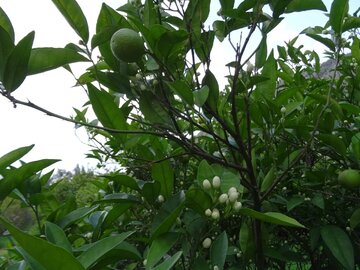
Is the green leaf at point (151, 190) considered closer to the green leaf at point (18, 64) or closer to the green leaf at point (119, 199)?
the green leaf at point (119, 199)

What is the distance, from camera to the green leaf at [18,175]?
2.83 ft

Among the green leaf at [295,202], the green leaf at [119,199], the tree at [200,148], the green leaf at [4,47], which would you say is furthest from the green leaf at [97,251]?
the green leaf at [295,202]

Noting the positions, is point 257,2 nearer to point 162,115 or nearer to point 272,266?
point 162,115

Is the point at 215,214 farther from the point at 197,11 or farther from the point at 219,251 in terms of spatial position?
the point at 197,11

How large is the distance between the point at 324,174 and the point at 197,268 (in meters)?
0.47

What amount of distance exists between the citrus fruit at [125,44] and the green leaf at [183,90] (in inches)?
3.5

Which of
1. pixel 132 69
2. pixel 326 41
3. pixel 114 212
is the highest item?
pixel 132 69

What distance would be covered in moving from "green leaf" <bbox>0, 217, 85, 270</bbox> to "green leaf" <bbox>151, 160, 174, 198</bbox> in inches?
15.2

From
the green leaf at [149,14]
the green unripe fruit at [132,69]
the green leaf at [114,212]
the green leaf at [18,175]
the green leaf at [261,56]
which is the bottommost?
the green leaf at [114,212]

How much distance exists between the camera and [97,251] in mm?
609

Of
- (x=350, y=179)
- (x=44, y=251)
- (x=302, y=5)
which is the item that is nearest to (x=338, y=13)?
(x=302, y=5)

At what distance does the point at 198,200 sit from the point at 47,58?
37cm

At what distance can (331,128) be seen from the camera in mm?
1077

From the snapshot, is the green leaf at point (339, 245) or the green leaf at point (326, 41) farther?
the green leaf at point (326, 41)
